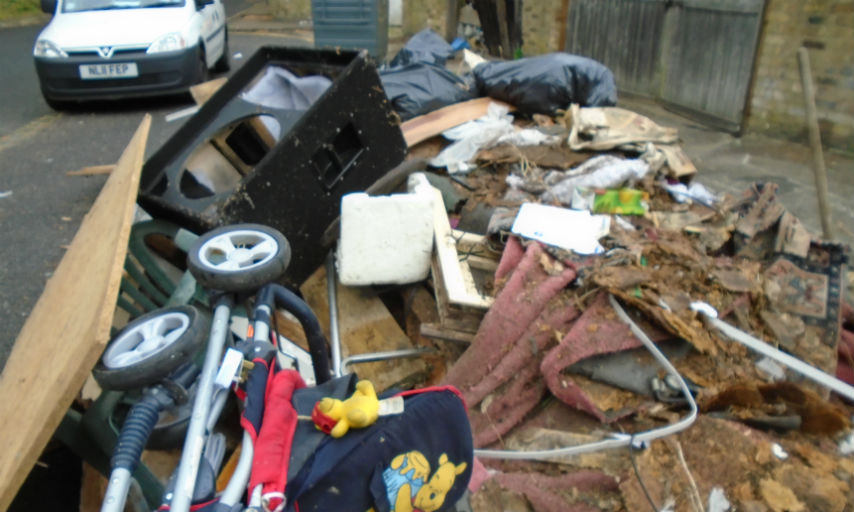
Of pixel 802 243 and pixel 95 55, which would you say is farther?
pixel 95 55

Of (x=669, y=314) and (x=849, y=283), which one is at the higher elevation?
(x=669, y=314)

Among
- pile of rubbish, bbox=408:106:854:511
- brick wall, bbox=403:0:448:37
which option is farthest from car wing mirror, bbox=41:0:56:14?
pile of rubbish, bbox=408:106:854:511

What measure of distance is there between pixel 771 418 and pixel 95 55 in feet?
22.8

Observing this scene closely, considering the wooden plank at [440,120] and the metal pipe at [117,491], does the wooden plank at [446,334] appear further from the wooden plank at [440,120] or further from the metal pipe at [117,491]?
the wooden plank at [440,120]

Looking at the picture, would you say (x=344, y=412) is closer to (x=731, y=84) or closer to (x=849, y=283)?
(x=849, y=283)

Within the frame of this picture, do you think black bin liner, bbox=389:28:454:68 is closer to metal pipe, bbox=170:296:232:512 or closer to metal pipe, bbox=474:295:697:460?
metal pipe, bbox=474:295:697:460

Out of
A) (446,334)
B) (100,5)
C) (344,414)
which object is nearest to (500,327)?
(446,334)

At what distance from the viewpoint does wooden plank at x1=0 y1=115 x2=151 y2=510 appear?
1.21 metres

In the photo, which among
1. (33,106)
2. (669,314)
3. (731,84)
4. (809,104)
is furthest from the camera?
(33,106)

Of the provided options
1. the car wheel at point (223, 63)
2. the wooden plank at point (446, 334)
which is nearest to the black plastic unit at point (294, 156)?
the wooden plank at point (446, 334)

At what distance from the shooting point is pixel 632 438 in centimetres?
195

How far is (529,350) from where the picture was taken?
2.28 metres

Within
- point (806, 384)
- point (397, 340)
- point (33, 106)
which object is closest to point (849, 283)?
point (806, 384)

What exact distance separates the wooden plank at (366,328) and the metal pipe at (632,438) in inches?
26.5
